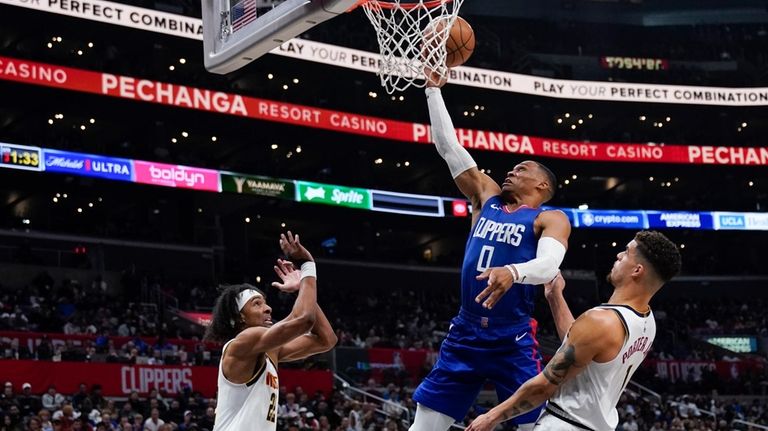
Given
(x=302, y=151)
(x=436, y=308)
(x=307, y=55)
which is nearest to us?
(x=307, y=55)

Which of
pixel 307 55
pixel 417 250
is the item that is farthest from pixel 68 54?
pixel 417 250

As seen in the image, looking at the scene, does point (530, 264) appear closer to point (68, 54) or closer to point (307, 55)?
point (307, 55)

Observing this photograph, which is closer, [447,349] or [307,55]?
[447,349]

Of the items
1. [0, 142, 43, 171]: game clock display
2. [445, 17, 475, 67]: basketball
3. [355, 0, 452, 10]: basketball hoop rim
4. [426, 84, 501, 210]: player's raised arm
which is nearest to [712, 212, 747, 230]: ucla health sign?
[0, 142, 43, 171]: game clock display

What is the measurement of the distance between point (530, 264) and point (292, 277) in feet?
4.98

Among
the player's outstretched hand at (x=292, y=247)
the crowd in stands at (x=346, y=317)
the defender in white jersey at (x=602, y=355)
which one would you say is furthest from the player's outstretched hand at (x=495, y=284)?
the crowd in stands at (x=346, y=317)

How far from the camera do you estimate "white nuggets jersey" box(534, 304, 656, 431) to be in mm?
5070

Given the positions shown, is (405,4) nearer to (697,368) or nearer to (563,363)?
(563,363)

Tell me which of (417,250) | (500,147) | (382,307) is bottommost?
(382,307)

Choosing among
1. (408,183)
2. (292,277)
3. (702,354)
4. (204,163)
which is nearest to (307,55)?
(204,163)

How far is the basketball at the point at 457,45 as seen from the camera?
7266mm

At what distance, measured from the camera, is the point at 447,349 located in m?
6.37

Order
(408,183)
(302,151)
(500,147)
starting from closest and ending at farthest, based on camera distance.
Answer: (500,147) → (302,151) → (408,183)

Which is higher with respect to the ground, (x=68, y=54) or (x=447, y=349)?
(x=68, y=54)
